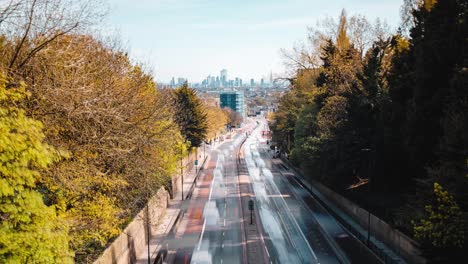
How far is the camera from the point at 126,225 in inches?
1014

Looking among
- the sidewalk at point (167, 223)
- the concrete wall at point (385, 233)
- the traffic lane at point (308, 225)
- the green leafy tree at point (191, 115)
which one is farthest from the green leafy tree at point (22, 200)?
the green leafy tree at point (191, 115)

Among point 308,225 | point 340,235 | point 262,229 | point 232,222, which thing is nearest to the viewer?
point 340,235

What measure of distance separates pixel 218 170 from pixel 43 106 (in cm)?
5381

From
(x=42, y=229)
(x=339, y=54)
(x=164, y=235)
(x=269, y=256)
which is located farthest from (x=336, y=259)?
(x=339, y=54)

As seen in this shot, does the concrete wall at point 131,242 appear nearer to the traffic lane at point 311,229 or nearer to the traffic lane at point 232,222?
the traffic lane at point 232,222

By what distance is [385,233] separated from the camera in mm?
28688

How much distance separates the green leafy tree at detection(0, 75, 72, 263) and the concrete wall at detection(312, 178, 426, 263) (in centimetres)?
1697

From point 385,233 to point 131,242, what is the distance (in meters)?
17.0

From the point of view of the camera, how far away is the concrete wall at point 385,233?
2457 centimetres

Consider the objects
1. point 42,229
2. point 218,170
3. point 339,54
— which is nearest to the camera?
point 42,229

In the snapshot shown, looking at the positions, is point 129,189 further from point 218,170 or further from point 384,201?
point 218,170

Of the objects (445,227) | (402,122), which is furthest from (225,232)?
(445,227)

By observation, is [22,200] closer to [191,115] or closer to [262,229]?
[262,229]

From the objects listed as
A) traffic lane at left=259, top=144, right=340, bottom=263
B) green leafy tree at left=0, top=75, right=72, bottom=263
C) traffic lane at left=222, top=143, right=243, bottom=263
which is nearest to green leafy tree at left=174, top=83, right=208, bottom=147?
traffic lane at left=222, top=143, right=243, bottom=263
